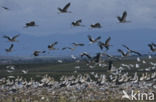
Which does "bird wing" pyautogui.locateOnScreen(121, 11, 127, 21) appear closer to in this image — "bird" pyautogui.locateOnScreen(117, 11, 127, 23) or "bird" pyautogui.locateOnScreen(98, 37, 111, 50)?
"bird" pyautogui.locateOnScreen(117, 11, 127, 23)

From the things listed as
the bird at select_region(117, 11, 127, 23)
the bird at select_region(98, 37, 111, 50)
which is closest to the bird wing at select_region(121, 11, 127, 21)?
the bird at select_region(117, 11, 127, 23)

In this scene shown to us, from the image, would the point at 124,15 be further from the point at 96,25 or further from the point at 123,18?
the point at 96,25

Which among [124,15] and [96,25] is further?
[96,25]

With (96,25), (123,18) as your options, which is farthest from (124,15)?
(96,25)

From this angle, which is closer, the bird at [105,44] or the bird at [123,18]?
the bird at [123,18]

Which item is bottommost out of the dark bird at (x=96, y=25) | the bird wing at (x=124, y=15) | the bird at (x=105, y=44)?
the bird at (x=105, y=44)

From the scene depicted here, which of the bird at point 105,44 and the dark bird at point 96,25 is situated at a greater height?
the dark bird at point 96,25

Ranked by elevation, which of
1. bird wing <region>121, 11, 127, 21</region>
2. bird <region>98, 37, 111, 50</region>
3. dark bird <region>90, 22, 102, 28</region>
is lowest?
bird <region>98, 37, 111, 50</region>

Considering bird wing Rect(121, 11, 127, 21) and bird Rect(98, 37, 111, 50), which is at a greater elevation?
bird wing Rect(121, 11, 127, 21)

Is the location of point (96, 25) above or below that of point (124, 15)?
below

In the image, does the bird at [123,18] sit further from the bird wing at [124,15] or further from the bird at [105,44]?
the bird at [105,44]

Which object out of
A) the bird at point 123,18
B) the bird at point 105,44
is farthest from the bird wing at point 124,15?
the bird at point 105,44

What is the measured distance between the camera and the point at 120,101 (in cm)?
3098

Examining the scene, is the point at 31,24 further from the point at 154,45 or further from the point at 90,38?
the point at 154,45
